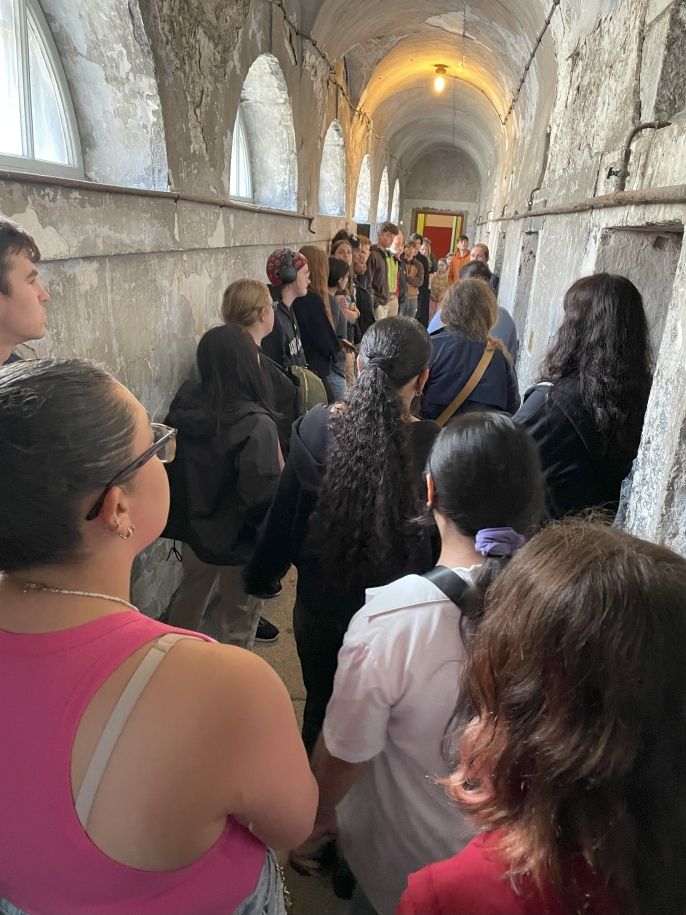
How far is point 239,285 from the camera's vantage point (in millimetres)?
2873

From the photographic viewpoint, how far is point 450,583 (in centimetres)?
118

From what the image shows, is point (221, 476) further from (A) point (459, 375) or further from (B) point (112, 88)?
(B) point (112, 88)

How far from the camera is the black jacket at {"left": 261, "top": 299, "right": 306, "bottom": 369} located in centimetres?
368

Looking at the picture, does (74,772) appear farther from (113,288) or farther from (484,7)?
(484,7)

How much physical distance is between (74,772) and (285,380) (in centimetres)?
261

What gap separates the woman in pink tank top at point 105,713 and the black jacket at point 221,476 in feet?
5.11

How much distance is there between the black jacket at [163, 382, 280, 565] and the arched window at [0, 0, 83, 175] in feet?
4.34

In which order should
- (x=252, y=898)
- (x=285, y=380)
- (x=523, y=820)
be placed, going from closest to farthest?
(x=523, y=820) → (x=252, y=898) → (x=285, y=380)

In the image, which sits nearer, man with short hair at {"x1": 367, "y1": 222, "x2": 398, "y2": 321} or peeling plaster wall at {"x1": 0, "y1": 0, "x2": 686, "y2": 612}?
peeling plaster wall at {"x1": 0, "y1": 0, "x2": 686, "y2": 612}

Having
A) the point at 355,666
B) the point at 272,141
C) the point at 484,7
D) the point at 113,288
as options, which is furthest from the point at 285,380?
the point at 484,7

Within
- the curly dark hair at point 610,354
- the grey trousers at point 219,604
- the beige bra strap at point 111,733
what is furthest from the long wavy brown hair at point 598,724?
the grey trousers at point 219,604

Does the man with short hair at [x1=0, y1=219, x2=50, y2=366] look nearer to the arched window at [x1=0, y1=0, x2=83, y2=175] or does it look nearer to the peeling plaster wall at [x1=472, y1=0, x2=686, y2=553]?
the arched window at [x1=0, y1=0, x2=83, y2=175]

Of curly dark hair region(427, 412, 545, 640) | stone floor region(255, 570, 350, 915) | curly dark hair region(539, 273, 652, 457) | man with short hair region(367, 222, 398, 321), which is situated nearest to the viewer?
curly dark hair region(427, 412, 545, 640)

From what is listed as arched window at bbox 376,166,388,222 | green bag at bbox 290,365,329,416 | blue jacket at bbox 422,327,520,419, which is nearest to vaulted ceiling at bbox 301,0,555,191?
arched window at bbox 376,166,388,222
